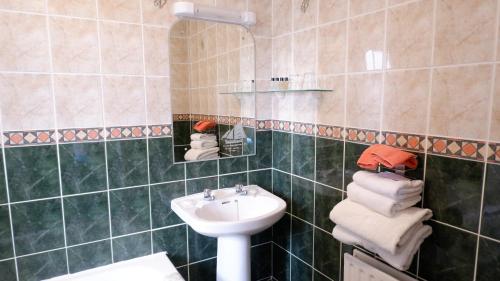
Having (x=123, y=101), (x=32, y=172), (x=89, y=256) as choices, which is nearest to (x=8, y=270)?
(x=89, y=256)

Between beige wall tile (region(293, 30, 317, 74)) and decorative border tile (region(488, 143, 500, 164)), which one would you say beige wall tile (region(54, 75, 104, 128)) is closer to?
beige wall tile (region(293, 30, 317, 74))

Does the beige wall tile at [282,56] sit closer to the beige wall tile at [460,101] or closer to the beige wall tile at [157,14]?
the beige wall tile at [157,14]

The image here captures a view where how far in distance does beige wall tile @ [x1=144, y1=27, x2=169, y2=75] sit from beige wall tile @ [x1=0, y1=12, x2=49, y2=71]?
1.57 feet

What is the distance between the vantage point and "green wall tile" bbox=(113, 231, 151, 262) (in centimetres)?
181

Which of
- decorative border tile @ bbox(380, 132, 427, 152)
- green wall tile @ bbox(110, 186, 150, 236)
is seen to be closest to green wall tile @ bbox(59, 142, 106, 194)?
green wall tile @ bbox(110, 186, 150, 236)

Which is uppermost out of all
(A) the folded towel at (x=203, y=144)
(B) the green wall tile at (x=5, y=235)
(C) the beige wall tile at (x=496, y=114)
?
(C) the beige wall tile at (x=496, y=114)

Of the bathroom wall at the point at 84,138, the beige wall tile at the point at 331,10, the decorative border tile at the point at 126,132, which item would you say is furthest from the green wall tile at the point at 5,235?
the beige wall tile at the point at 331,10

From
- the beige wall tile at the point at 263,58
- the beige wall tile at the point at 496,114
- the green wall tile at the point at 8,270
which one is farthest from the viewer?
the beige wall tile at the point at 263,58

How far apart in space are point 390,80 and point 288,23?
86 cm

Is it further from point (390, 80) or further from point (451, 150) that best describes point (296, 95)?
point (451, 150)

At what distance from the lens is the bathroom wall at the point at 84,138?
1.53 metres

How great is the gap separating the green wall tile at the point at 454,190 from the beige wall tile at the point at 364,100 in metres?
0.32

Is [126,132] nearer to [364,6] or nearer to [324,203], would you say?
[324,203]

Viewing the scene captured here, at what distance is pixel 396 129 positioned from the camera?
141cm
